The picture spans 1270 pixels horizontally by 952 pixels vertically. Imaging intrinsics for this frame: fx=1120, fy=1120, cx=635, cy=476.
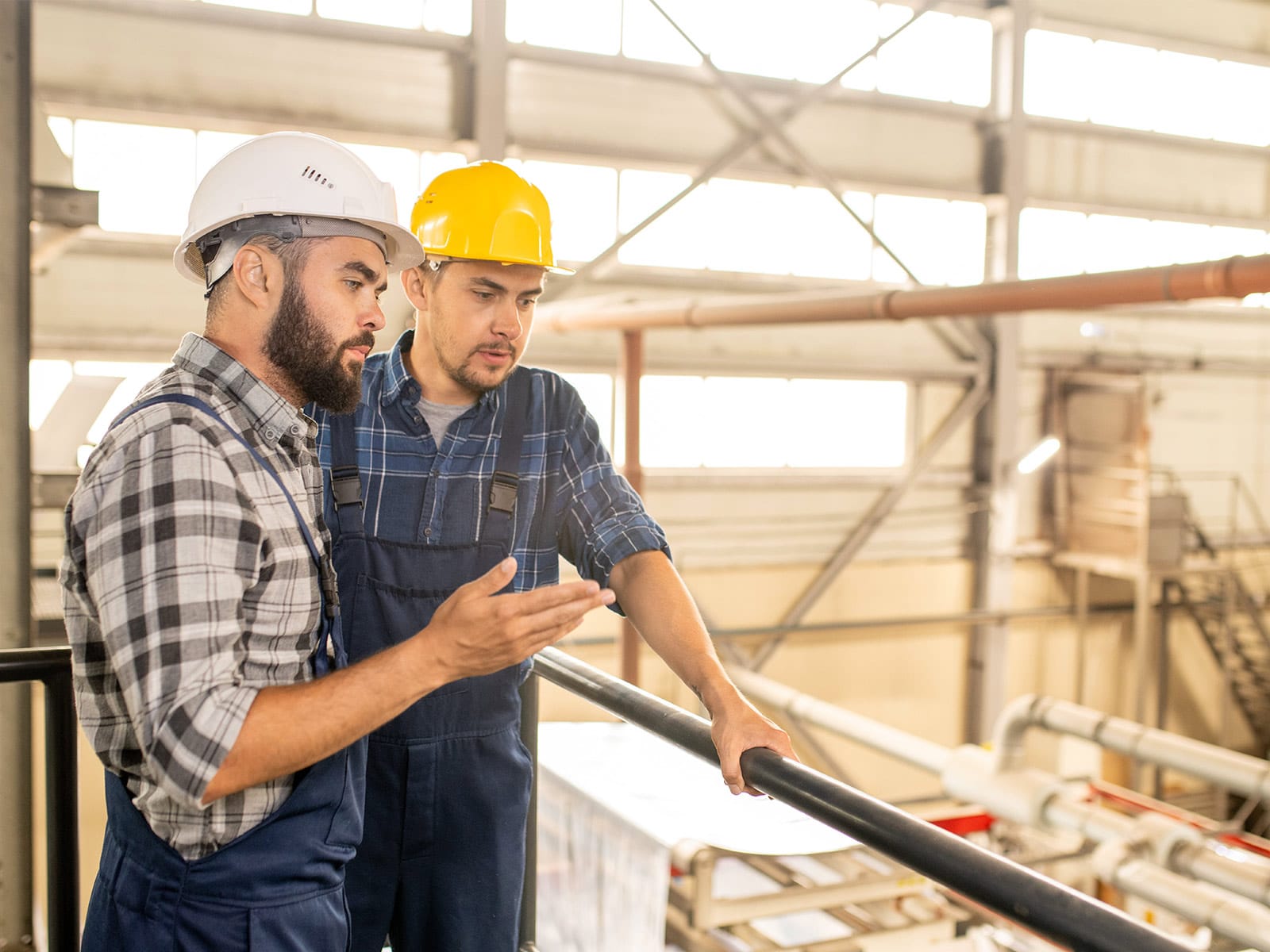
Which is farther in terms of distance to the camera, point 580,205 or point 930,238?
point 930,238

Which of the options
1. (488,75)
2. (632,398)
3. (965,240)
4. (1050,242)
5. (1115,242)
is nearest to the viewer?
(632,398)

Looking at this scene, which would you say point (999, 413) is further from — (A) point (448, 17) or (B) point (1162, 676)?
(A) point (448, 17)

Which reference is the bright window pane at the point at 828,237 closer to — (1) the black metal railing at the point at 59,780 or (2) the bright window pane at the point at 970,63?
(2) the bright window pane at the point at 970,63

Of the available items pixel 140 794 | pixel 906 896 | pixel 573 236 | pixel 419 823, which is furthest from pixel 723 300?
pixel 140 794

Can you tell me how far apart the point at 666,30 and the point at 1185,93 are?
22.7 feet

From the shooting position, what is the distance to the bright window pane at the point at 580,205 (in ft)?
34.7

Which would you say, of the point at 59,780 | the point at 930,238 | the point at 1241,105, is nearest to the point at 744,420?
the point at 930,238

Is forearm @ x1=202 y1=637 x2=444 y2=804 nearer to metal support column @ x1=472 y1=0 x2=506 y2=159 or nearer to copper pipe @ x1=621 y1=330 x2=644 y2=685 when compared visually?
copper pipe @ x1=621 y1=330 x2=644 y2=685

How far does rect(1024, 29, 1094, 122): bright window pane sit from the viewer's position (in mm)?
12695

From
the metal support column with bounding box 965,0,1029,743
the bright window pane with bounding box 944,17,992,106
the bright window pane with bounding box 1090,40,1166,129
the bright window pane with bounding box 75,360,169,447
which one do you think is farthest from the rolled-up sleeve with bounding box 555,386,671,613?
the bright window pane with bounding box 1090,40,1166,129


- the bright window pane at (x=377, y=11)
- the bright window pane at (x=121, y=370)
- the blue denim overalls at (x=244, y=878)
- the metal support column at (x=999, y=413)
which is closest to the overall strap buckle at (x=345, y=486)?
the blue denim overalls at (x=244, y=878)

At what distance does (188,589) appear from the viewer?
1332 millimetres

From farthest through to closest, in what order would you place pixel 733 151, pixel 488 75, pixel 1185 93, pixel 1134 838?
pixel 1185 93 < pixel 733 151 < pixel 488 75 < pixel 1134 838

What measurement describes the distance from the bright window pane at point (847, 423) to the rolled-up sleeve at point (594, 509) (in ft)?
32.0
